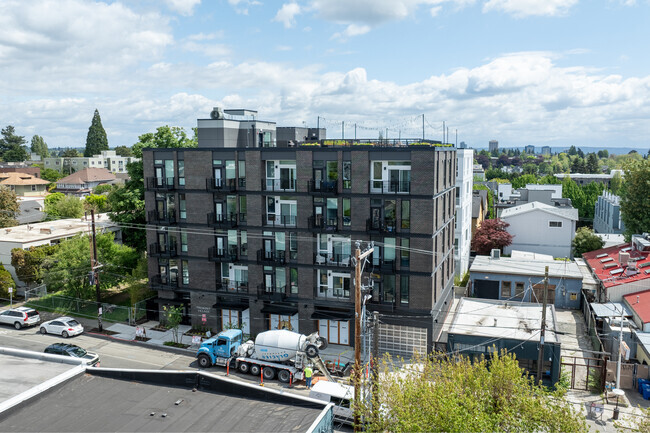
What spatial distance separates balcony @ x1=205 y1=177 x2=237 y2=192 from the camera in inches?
1566

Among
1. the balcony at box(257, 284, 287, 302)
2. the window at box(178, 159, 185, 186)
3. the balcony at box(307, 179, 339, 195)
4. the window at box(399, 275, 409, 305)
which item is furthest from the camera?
the window at box(178, 159, 185, 186)

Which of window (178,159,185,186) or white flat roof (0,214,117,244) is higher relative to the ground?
window (178,159,185,186)

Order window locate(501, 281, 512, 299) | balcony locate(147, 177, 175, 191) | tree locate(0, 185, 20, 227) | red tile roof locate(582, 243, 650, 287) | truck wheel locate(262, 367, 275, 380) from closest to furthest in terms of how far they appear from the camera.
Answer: truck wheel locate(262, 367, 275, 380) → red tile roof locate(582, 243, 650, 287) → balcony locate(147, 177, 175, 191) → window locate(501, 281, 512, 299) → tree locate(0, 185, 20, 227)

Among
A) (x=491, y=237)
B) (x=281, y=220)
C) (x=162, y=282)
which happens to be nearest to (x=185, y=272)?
(x=162, y=282)

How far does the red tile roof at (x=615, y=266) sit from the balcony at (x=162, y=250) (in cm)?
3525

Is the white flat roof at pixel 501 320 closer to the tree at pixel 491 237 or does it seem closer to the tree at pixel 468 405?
the tree at pixel 468 405

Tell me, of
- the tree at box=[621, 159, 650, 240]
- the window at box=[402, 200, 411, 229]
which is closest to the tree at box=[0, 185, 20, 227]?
the window at box=[402, 200, 411, 229]

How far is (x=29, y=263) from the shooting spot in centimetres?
4909

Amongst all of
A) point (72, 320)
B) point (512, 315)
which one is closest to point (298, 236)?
point (512, 315)

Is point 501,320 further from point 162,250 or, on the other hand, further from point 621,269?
point 162,250

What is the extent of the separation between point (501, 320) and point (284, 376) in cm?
1578

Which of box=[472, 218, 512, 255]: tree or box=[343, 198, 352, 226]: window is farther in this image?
box=[472, 218, 512, 255]: tree

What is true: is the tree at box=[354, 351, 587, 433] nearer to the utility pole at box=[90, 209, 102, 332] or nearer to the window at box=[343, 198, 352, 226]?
the window at box=[343, 198, 352, 226]

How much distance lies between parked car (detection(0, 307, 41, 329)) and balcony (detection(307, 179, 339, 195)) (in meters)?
26.0
